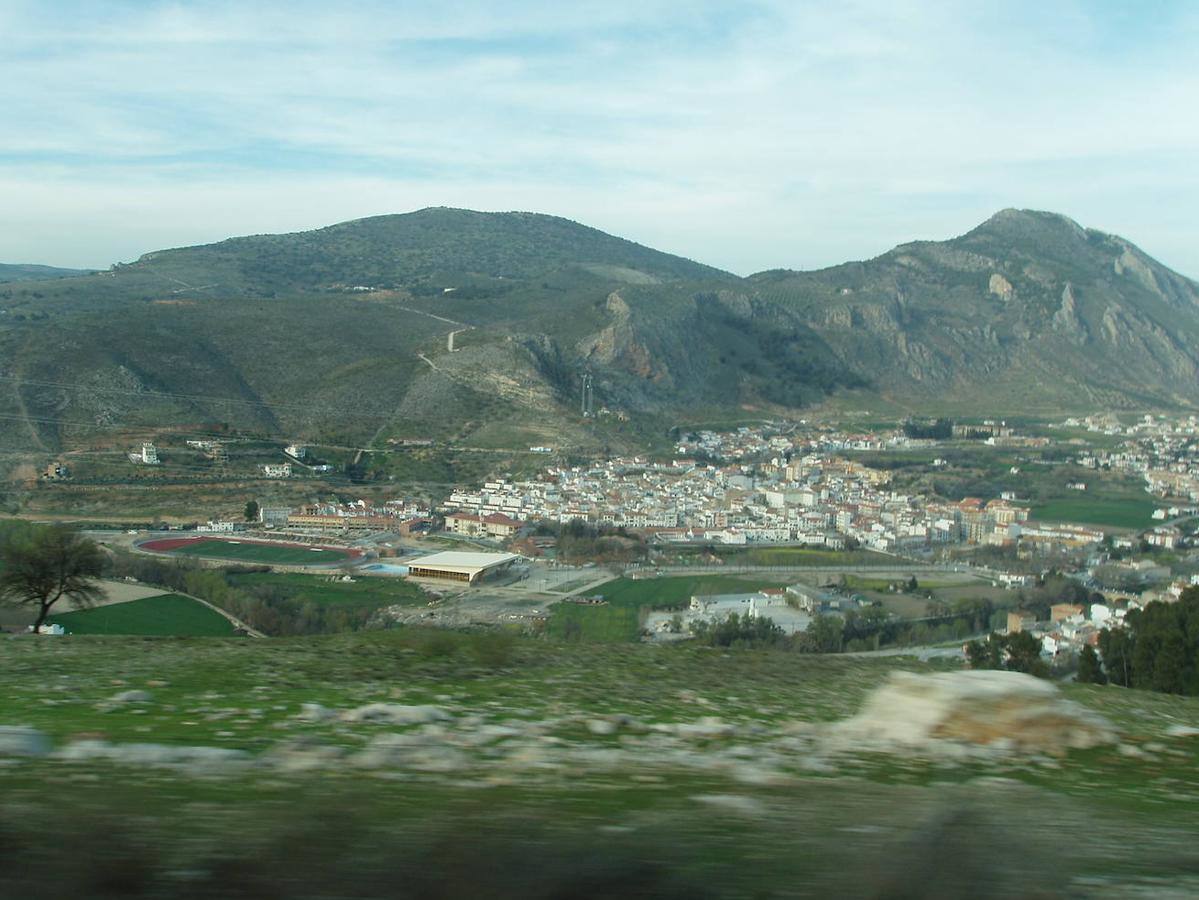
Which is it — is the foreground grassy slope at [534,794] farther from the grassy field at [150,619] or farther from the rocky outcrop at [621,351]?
the rocky outcrop at [621,351]

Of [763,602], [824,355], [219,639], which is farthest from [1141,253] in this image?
[219,639]

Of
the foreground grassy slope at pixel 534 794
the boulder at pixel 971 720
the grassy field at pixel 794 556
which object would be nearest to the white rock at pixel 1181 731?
the foreground grassy slope at pixel 534 794

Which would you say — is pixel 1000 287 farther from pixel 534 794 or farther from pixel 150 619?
pixel 534 794

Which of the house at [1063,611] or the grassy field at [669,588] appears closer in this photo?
the house at [1063,611]

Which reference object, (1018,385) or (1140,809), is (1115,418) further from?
(1140,809)

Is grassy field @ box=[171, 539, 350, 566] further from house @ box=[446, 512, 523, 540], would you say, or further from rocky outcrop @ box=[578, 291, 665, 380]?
rocky outcrop @ box=[578, 291, 665, 380]

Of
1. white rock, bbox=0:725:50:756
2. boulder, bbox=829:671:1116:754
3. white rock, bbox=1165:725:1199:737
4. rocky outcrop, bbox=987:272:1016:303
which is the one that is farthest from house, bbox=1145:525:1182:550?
rocky outcrop, bbox=987:272:1016:303
